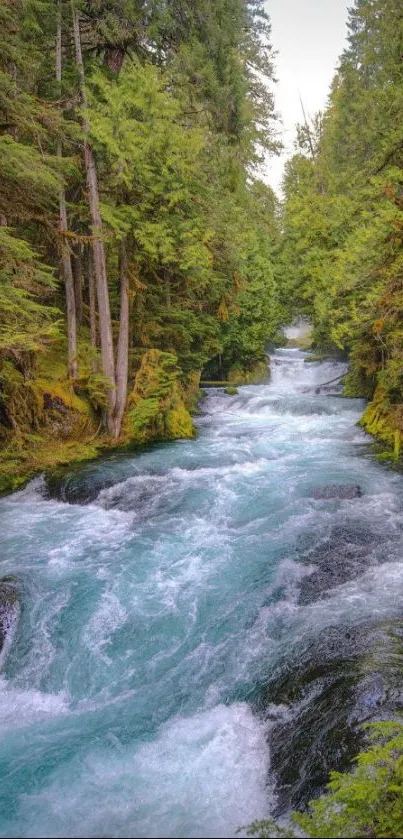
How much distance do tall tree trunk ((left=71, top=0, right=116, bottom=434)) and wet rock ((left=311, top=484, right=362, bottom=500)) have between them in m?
6.39

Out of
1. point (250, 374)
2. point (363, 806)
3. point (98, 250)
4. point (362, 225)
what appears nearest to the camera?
point (363, 806)

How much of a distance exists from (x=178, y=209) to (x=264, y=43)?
17.3m

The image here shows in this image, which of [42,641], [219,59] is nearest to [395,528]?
[42,641]

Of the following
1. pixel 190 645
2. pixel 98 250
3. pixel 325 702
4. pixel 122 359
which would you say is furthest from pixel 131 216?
pixel 325 702

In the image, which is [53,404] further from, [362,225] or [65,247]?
[362,225]

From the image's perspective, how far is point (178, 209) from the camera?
1320cm

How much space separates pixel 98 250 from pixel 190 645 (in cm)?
1090

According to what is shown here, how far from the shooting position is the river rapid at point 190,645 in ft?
12.1

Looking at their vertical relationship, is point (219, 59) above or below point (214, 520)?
above

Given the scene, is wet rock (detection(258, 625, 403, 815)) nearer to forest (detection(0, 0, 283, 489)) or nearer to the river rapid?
the river rapid

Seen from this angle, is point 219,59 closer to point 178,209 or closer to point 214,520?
point 178,209

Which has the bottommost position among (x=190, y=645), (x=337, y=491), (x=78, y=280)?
(x=190, y=645)

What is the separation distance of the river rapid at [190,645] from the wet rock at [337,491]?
4 cm

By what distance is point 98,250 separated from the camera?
43.1ft
